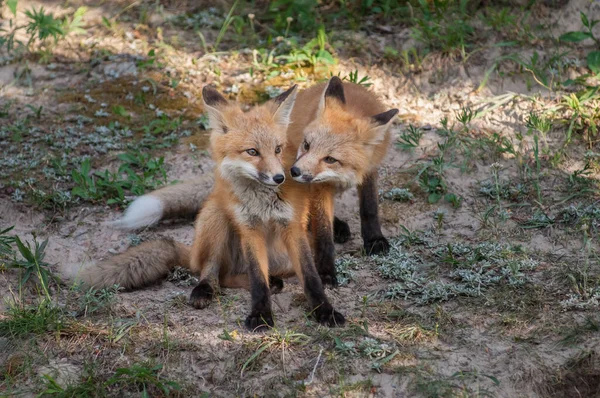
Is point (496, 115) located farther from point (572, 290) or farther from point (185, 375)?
point (185, 375)

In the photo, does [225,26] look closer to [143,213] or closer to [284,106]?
[143,213]

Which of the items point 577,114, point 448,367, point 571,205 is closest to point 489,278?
point 448,367

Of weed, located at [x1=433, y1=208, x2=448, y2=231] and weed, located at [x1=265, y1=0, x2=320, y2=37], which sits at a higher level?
weed, located at [x1=265, y1=0, x2=320, y2=37]

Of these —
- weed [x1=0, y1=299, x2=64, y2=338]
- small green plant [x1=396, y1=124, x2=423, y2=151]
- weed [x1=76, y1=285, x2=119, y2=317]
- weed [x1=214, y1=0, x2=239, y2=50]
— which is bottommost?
weed [x1=76, y1=285, x2=119, y2=317]

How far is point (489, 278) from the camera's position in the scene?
4.14m

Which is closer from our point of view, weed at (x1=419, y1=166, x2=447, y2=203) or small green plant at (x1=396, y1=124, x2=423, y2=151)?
weed at (x1=419, y1=166, x2=447, y2=203)

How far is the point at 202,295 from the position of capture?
397cm

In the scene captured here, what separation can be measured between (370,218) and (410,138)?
125 cm

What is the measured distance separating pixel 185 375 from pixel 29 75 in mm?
4392

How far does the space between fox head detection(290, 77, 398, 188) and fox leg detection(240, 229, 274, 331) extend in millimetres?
515

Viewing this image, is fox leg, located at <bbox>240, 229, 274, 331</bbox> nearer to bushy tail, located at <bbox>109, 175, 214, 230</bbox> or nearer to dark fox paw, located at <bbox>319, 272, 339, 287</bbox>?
dark fox paw, located at <bbox>319, 272, 339, 287</bbox>

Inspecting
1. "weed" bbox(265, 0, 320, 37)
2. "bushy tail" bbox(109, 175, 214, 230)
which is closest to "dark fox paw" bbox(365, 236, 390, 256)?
"bushy tail" bbox(109, 175, 214, 230)

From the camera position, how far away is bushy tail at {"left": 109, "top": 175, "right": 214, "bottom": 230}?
192 inches

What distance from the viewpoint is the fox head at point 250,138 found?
12.2 feet
